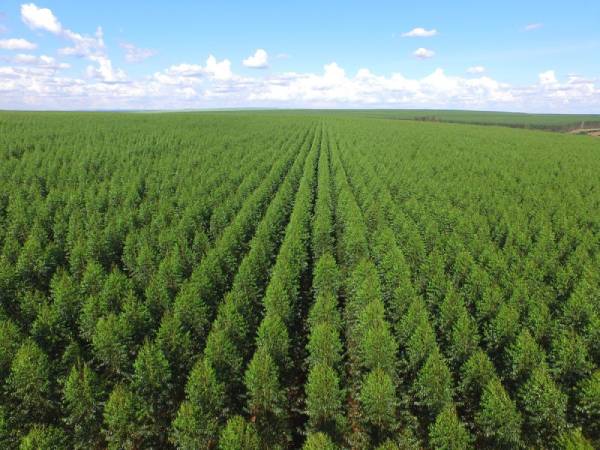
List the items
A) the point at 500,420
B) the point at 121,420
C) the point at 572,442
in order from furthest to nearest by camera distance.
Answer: the point at 500,420, the point at 121,420, the point at 572,442

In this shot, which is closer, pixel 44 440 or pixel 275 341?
pixel 44 440

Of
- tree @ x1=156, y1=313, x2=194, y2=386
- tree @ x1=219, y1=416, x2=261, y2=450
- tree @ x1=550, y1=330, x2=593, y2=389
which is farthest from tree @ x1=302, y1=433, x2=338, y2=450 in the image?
tree @ x1=550, y1=330, x2=593, y2=389

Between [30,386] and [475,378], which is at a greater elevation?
[30,386]

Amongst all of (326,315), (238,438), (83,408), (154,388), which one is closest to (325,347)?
(326,315)

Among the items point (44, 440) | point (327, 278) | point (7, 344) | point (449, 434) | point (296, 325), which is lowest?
point (296, 325)

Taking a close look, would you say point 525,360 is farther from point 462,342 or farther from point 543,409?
point 462,342

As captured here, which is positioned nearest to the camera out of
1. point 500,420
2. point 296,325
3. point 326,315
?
point 500,420

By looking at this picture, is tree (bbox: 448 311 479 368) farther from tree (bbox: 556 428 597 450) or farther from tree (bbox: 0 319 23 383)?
tree (bbox: 0 319 23 383)
